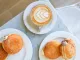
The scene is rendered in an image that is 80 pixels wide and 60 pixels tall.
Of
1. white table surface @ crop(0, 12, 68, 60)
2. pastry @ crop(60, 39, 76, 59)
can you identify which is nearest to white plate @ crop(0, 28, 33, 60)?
white table surface @ crop(0, 12, 68, 60)

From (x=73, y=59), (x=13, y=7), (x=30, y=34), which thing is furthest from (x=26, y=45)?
(x=13, y=7)

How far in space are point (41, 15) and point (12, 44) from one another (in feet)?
0.58

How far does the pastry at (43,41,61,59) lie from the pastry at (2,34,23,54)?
110mm

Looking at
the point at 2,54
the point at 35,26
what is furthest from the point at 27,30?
the point at 2,54

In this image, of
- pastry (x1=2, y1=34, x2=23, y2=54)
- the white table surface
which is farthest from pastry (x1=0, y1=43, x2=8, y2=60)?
the white table surface

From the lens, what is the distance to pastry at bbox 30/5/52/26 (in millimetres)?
845

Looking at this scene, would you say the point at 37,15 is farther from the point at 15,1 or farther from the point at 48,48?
the point at 15,1

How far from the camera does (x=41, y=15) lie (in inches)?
33.5

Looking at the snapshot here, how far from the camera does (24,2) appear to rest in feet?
5.00

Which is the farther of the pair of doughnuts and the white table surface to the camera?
the white table surface

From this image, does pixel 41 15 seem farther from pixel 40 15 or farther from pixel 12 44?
pixel 12 44

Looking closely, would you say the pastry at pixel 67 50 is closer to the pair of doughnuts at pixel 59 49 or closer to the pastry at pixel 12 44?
the pair of doughnuts at pixel 59 49

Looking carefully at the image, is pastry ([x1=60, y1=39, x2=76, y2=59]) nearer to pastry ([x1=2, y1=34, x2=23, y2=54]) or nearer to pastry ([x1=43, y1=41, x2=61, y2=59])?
pastry ([x1=43, y1=41, x2=61, y2=59])

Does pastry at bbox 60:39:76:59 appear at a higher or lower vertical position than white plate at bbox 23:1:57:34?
lower
